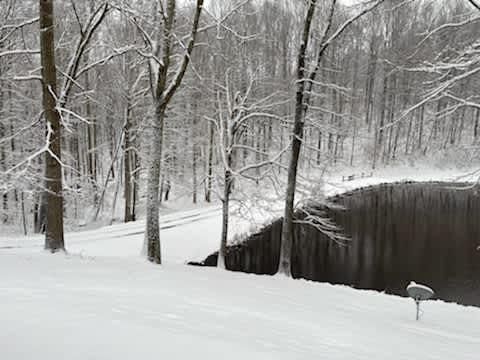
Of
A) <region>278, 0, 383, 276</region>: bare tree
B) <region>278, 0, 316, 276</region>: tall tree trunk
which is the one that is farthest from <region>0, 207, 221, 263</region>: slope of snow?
<region>278, 0, 383, 276</region>: bare tree

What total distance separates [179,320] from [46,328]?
113 cm

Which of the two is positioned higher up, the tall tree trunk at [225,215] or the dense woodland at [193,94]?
the dense woodland at [193,94]

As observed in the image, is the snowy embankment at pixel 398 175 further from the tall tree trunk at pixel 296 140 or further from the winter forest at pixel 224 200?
the tall tree trunk at pixel 296 140

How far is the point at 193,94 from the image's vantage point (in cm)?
2272

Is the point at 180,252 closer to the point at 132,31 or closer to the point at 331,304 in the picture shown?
the point at 331,304

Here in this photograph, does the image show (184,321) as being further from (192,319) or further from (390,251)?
(390,251)

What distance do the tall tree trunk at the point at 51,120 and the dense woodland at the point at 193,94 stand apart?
3cm

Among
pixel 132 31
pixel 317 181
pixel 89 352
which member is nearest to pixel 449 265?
pixel 317 181

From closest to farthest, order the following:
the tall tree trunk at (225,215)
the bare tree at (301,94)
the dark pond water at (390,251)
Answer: the bare tree at (301,94) → the dark pond water at (390,251) → the tall tree trunk at (225,215)

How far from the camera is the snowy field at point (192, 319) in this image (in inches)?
101

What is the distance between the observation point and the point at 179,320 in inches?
131

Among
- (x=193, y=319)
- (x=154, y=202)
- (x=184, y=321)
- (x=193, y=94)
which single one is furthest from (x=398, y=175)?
(x=184, y=321)

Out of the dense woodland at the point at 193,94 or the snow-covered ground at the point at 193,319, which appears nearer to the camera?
the snow-covered ground at the point at 193,319

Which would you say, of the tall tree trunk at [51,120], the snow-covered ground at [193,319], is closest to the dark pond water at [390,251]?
the snow-covered ground at [193,319]
